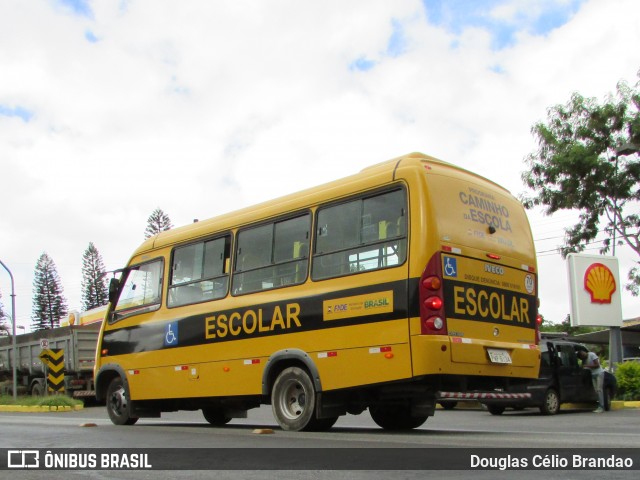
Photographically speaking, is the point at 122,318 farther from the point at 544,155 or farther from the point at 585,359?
the point at 544,155

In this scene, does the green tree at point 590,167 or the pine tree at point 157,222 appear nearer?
the green tree at point 590,167

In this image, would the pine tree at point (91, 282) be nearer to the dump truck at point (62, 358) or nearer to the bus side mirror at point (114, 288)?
the dump truck at point (62, 358)

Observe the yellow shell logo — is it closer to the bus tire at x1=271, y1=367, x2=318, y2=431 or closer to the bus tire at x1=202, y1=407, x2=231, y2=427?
the bus tire at x1=202, y1=407, x2=231, y2=427

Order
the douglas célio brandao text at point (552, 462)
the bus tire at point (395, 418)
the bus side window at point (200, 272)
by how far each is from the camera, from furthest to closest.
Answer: the bus side window at point (200, 272) < the bus tire at point (395, 418) < the douglas célio brandao text at point (552, 462)

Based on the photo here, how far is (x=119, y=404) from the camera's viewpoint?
1339 cm

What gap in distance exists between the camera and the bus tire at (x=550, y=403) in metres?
17.2

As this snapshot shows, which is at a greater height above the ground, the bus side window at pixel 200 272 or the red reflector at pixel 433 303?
the bus side window at pixel 200 272

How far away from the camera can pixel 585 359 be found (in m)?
18.2

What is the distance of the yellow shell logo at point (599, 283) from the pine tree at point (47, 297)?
7045 centimetres

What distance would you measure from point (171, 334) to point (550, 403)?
9047 mm

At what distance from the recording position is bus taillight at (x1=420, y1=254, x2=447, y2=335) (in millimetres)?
8836

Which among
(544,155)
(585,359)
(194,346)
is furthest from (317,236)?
(544,155)

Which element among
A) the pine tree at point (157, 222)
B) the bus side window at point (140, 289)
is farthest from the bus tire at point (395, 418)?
the pine tree at point (157, 222)

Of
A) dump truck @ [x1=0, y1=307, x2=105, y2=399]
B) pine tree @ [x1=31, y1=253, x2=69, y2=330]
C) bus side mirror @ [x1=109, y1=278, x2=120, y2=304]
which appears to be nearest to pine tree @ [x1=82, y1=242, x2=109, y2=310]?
pine tree @ [x1=31, y1=253, x2=69, y2=330]
